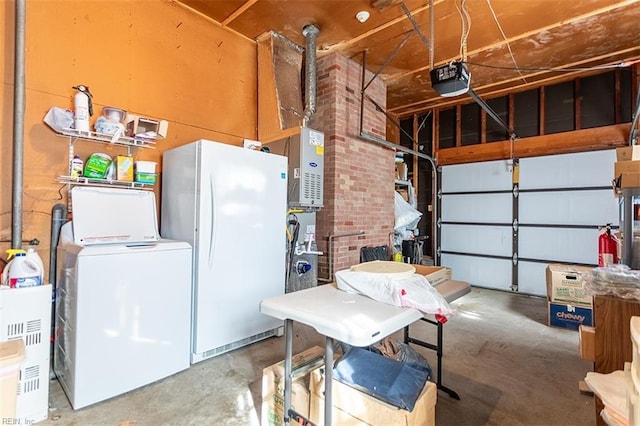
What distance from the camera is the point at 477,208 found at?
5.70 m

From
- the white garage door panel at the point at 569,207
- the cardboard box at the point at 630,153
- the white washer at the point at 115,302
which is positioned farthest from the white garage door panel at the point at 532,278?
the white washer at the point at 115,302

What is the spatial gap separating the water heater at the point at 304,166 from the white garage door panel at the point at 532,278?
3878 millimetres

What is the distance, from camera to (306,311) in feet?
4.76

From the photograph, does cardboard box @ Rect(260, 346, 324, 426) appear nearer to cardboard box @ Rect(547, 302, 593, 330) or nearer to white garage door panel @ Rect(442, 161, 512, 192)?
cardboard box @ Rect(547, 302, 593, 330)

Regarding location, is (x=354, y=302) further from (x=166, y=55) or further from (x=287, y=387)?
(x=166, y=55)

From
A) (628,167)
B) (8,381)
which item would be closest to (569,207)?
(628,167)

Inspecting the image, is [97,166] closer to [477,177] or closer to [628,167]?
[628,167]

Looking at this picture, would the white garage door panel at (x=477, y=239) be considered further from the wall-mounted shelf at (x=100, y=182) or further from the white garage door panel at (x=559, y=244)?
the wall-mounted shelf at (x=100, y=182)

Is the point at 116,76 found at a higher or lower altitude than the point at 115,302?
higher

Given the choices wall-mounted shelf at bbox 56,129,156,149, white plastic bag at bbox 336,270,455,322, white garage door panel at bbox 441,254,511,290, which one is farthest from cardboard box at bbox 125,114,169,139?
white garage door panel at bbox 441,254,511,290

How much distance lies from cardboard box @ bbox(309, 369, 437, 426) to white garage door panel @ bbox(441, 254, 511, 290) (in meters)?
4.60

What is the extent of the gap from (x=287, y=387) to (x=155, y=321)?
4.03ft

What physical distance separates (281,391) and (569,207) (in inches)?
205

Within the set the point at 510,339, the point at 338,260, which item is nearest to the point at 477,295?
Answer: the point at 510,339
